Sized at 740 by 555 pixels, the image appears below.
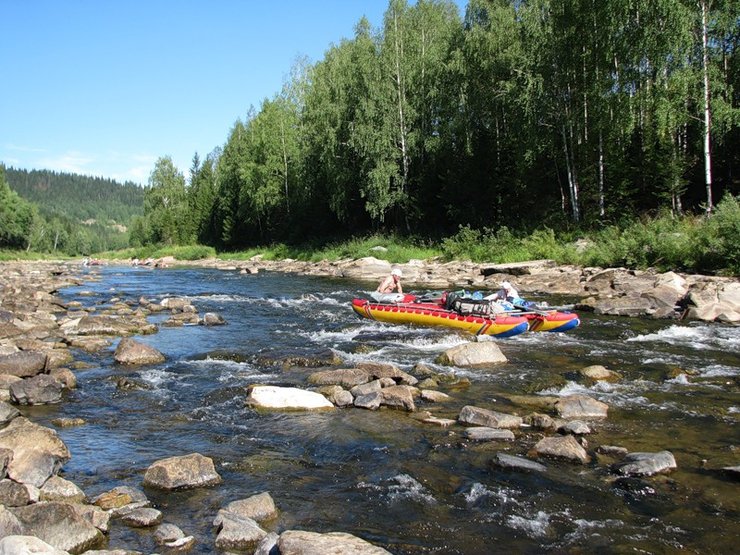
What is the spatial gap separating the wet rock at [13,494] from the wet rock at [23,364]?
5.26m

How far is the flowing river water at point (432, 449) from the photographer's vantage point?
210 inches

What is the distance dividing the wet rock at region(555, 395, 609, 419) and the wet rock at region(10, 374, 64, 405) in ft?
25.1

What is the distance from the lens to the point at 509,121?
33938 millimetres

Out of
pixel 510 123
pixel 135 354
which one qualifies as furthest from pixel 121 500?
pixel 510 123

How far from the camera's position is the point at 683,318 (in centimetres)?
1611

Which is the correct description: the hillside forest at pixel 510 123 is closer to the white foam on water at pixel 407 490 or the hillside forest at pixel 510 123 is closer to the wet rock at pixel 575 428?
the wet rock at pixel 575 428

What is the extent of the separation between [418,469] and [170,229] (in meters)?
80.3

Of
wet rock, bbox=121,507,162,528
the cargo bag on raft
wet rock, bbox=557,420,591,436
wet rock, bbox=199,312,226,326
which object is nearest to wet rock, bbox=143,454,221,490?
wet rock, bbox=121,507,162,528

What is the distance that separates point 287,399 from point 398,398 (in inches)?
65.9

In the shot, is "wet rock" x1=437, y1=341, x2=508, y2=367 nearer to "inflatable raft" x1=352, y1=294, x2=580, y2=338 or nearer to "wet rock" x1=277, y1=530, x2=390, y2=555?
"inflatable raft" x1=352, y1=294, x2=580, y2=338

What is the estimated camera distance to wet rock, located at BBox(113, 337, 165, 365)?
11523mm

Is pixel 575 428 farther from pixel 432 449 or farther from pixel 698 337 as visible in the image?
pixel 698 337

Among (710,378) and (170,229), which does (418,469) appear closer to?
(710,378)

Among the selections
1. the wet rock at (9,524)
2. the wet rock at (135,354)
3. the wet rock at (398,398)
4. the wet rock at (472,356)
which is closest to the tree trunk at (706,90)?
the wet rock at (472,356)
